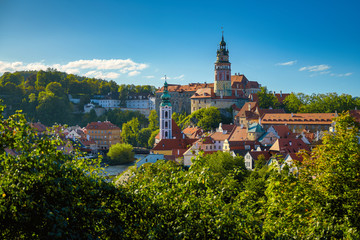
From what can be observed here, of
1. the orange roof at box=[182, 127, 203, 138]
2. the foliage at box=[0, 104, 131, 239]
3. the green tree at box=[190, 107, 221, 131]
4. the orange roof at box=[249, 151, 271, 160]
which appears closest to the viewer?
the foliage at box=[0, 104, 131, 239]

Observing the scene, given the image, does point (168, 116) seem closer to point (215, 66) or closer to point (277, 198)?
point (215, 66)

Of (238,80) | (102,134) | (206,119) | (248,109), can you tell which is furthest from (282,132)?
(238,80)

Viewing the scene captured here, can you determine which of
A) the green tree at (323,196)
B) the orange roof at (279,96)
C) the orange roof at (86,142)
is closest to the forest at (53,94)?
the orange roof at (86,142)

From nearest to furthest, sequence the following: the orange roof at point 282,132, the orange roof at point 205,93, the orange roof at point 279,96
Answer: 1. the orange roof at point 282,132
2. the orange roof at point 279,96
3. the orange roof at point 205,93

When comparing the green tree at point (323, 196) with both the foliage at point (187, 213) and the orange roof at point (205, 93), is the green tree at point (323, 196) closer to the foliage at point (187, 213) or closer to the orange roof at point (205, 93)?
the foliage at point (187, 213)

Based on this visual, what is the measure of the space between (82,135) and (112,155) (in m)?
14.6

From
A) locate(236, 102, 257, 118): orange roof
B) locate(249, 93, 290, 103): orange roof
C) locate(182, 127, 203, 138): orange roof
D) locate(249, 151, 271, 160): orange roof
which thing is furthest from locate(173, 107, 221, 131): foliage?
locate(249, 151, 271, 160): orange roof

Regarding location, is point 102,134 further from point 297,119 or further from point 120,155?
point 297,119

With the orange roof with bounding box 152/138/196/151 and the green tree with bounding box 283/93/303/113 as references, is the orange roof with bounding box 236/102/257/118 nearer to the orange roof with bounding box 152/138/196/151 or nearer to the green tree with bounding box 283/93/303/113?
the green tree with bounding box 283/93/303/113

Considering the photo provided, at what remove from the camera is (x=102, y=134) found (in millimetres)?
67312

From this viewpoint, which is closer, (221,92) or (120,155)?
(120,155)

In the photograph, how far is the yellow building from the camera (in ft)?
219

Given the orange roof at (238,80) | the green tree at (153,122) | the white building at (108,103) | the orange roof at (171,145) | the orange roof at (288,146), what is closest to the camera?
the orange roof at (288,146)

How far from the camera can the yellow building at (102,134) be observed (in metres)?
66.8
